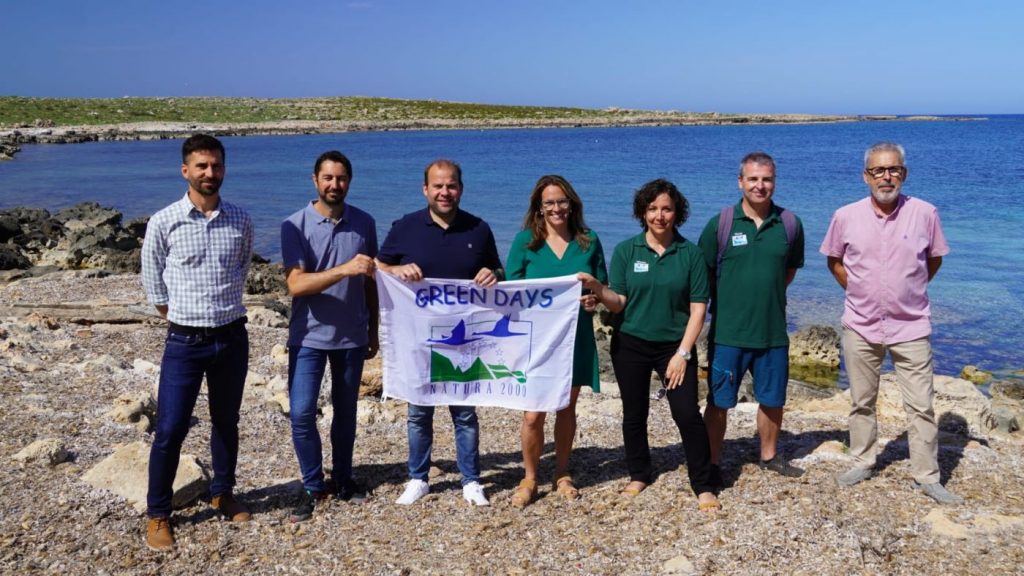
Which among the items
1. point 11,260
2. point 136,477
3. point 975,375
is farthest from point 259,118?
point 136,477

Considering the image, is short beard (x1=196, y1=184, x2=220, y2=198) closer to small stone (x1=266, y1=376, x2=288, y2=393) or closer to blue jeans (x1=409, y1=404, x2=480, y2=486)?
blue jeans (x1=409, y1=404, x2=480, y2=486)

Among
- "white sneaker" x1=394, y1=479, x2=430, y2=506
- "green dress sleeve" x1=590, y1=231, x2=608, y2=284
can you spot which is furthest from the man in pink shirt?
"white sneaker" x1=394, y1=479, x2=430, y2=506

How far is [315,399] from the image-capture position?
5.77 meters

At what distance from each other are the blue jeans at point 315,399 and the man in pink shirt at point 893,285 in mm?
3694

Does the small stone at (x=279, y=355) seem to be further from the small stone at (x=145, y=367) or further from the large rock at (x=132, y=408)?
the large rock at (x=132, y=408)

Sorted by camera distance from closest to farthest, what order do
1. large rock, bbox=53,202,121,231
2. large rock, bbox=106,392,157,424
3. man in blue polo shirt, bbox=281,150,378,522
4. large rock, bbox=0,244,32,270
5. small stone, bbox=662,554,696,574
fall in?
small stone, bbox=662,554,696,574 → man in blue polo shirt, bbox=281,150,378,522 → large rock, bbox=106,392,157,424 → large rock, bbox=0,244,32,270 → large rock, bbox=53,202,121,231

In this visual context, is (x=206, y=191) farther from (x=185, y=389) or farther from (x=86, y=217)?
(x=86, y=217)

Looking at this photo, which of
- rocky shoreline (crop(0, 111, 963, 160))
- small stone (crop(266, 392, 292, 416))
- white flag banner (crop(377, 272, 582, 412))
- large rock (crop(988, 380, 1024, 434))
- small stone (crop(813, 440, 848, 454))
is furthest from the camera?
rocky shoreline (crop(0, 111, 963, 160))

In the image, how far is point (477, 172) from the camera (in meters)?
47.9

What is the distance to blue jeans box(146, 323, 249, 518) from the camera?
16.9ft

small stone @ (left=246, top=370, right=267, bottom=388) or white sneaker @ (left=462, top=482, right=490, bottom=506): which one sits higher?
white sneaker @ (left=462, top=482, right=490, bottom=506)

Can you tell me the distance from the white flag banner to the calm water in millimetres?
10214

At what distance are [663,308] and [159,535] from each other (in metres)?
3.75

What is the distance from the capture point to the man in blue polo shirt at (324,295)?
5441 mm
